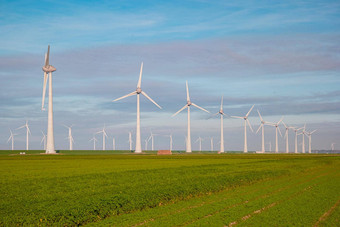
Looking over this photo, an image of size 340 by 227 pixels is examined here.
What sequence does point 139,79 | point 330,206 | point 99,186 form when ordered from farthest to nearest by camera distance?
point 139,79
point 99,186
point 330,206

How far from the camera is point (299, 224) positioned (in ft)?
63.0

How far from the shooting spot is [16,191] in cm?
2766

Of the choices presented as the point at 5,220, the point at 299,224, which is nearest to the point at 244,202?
the point at 299,224

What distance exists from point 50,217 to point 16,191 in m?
9.75

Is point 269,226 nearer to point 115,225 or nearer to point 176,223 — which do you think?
point 176,223

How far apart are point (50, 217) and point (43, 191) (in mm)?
9177

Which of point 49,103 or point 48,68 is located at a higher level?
point 48,68

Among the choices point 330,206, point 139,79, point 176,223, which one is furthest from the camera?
point 139,79

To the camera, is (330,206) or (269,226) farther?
(330,206)

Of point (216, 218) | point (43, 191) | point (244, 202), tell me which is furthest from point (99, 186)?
point (216, 218)

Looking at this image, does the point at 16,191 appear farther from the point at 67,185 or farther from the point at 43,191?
the point at 67,185

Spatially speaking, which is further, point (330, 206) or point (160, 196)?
point (160, 196)

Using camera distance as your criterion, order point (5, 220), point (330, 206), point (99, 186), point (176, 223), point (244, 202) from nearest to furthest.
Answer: point (5, 220)
point (176, 223)
point (330, 206)
point (244, 202)
point (99, 186)

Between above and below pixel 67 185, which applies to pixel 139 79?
above
